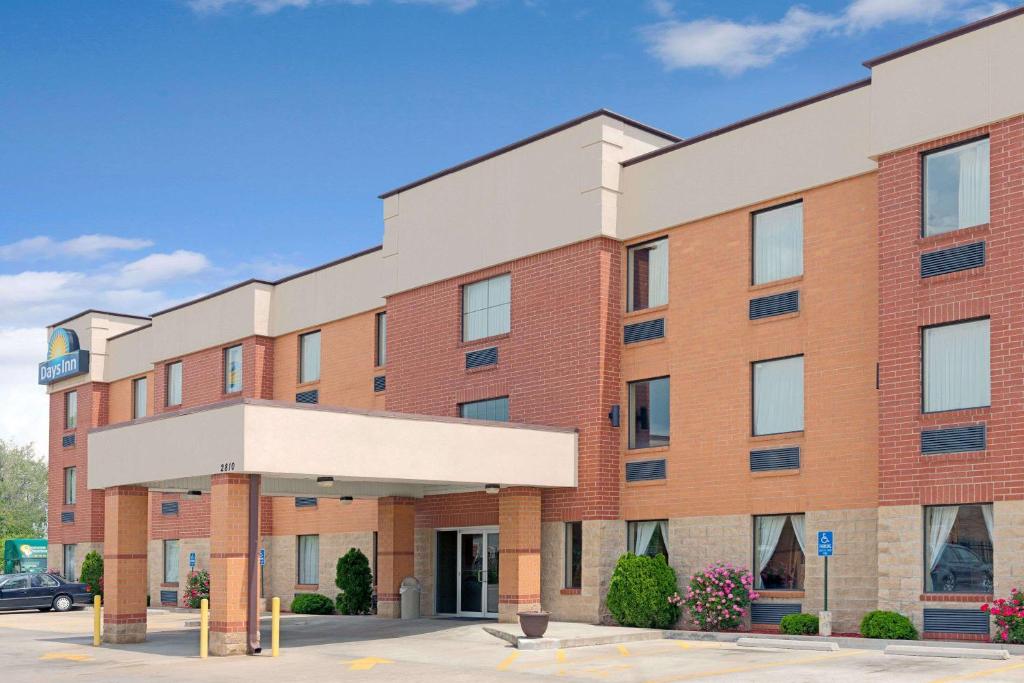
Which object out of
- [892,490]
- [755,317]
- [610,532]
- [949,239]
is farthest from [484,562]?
[949,239]

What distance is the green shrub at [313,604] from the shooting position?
38.8m

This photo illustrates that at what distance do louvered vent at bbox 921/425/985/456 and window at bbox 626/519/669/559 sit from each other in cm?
740

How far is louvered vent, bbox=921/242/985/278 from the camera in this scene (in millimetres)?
23641

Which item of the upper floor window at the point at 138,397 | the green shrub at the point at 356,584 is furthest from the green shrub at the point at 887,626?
the upper floor window at the point at 138,397

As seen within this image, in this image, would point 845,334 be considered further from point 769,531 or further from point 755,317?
point 769,531

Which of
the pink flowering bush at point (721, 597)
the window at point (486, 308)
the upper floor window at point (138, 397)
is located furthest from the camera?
the upper floor window at point (138, 397)

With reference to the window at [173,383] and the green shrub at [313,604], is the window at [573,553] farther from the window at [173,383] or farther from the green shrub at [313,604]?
the window at [173,383]

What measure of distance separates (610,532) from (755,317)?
6092 mm

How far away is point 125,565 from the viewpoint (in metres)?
28.5

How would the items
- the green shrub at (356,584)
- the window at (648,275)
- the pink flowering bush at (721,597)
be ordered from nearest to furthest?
the pink flowering bush at (721,597) < the window at (648,275) < the green shrub at (356,584)

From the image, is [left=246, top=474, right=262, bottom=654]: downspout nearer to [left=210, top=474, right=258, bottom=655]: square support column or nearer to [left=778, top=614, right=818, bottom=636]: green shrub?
[left=210, top=474, right=258, bottom=655]: square support column

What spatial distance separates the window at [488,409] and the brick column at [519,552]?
9.24ft

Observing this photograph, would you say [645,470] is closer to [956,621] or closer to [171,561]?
[956,621]

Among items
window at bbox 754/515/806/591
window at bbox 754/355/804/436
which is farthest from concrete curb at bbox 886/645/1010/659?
window at bbox 754/355/804/436
